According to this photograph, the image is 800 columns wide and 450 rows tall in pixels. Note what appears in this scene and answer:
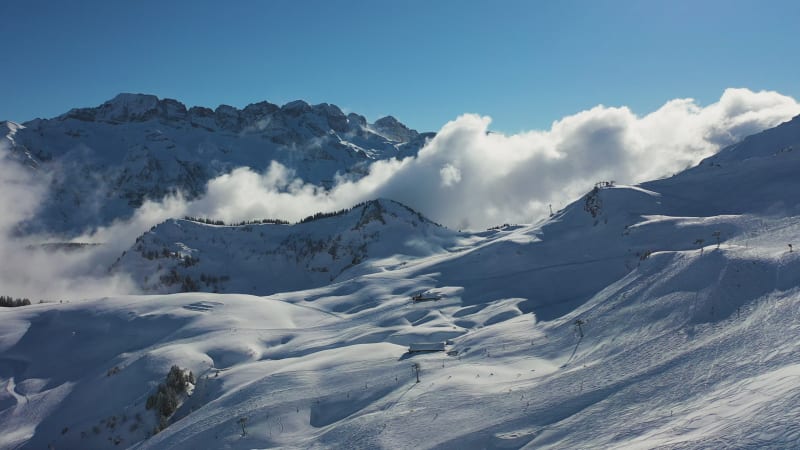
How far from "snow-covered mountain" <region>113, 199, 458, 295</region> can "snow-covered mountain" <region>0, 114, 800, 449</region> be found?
60239 millimetres

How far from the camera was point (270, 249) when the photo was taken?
17350 cm

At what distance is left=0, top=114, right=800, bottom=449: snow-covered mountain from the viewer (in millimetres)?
21125

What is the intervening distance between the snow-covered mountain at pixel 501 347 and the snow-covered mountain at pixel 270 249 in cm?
6024

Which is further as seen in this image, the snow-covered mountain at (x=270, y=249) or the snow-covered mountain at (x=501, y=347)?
the snow-covered mountain at (x=270, y=249)

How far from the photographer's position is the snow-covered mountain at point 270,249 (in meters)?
148

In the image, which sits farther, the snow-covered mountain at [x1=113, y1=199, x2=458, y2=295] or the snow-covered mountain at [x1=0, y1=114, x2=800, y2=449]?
the snow-covered mountain at [x1=113, y1=199, x2=458, y2=295]

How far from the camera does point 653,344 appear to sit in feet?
89.7

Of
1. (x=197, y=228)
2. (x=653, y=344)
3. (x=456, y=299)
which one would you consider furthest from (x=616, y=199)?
(x=197, y=228)

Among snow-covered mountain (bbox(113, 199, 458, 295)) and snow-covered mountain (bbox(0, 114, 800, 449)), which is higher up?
snow-covered mountain (bbox(113, 199, 458, 295))

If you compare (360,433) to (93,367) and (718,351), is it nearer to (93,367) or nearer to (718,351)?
(718,351)

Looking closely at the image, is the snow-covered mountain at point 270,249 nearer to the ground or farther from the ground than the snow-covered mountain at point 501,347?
farther from the ground

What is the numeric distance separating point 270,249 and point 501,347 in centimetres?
14401

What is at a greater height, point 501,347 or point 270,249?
point 270,249

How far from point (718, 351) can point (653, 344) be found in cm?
455
